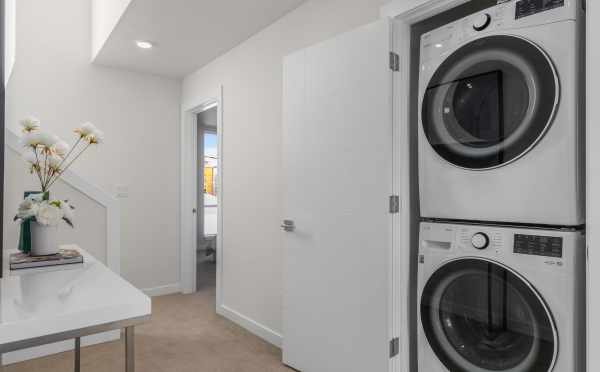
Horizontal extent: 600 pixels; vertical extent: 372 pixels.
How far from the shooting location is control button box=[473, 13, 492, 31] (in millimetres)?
1550

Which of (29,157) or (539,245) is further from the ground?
(29,157)

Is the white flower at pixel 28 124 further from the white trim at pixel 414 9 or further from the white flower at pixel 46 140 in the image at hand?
the white trim at pixel 414 9

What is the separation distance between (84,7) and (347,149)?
10.8 ft

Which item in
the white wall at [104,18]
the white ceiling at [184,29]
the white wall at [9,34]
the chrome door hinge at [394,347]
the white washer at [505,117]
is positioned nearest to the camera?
the white washer at [505,117]

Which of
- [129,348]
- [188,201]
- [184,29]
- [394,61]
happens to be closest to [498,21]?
[394,61]

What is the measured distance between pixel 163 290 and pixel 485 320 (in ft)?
11.1

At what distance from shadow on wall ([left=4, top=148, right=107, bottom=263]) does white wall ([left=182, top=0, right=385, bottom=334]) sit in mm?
1023

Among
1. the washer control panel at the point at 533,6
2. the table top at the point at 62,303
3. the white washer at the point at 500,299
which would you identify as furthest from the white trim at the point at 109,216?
the washer control panel at the point at 533,6

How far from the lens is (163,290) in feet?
13.4

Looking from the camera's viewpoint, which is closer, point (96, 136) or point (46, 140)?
point (46, 140)

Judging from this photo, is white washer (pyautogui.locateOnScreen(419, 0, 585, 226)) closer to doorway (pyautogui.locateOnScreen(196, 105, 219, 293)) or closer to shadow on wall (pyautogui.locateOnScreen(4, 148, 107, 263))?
shadow on wall (pyautogui.locateOnScreen(4, 148, 107, 263))

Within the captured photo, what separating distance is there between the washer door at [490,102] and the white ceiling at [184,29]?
1.33m

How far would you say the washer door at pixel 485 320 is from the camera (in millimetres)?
1402

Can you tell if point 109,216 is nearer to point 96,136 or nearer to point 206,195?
point 96,136
